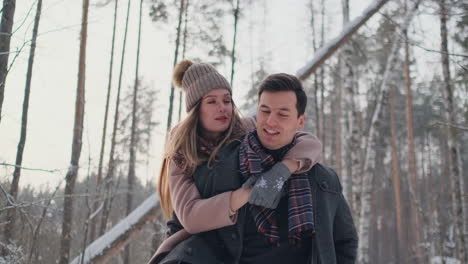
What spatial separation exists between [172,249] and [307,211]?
2.44 feet

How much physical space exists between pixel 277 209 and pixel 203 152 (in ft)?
1.74

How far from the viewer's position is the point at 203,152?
212cm

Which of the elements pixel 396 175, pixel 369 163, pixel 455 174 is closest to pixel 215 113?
pixel 369 163

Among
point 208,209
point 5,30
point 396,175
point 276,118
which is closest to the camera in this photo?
point 208,209

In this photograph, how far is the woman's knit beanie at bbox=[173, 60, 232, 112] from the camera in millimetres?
2291

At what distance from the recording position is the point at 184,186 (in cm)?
199

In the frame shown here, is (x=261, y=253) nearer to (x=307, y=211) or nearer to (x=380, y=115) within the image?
(x=307, y=211)

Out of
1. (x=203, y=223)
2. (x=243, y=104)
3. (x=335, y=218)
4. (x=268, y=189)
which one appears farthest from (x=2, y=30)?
(x=243, y=104)

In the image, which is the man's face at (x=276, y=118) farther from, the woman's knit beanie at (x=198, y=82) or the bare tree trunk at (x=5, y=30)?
the bare tree trunk at (x=5, y=30)

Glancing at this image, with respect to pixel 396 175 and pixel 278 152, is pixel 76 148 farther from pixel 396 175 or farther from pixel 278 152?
pixel 396 175

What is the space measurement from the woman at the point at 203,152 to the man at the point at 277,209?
7 centimetres

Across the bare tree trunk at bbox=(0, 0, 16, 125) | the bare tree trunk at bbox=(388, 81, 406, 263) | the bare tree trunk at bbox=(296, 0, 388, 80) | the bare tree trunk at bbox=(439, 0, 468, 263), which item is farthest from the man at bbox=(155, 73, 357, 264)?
the bare tree trunk at bbox=(388, 81, 406, 263)

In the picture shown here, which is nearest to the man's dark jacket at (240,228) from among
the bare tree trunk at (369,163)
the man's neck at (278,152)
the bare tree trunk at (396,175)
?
the man's neck at (278,152)

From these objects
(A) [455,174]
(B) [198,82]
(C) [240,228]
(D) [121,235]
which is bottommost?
(D) [121,235]
